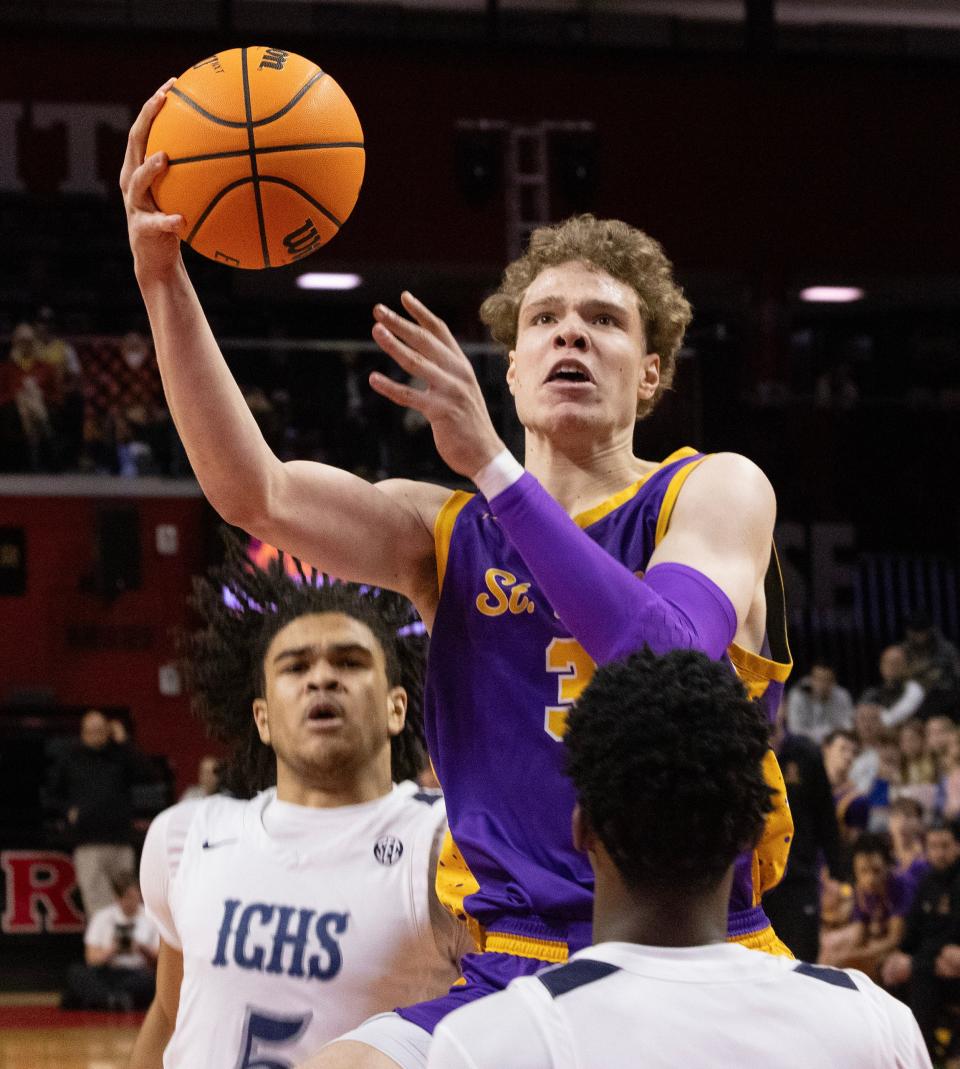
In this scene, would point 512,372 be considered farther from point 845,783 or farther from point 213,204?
point 845,783

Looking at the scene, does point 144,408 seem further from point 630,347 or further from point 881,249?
point 630,347

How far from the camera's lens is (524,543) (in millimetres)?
2848

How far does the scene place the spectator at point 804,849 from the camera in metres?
8.45

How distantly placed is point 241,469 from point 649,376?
3.10ft

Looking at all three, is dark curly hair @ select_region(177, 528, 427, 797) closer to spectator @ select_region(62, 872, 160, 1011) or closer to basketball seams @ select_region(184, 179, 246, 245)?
basketball seams @ select_region(184, 179, 246, 245)

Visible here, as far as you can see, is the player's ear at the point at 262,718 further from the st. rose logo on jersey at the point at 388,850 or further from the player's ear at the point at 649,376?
the player's ear at the point at 649,376

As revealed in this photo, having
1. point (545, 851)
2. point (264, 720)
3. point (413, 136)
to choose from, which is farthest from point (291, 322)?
point (545, 851)

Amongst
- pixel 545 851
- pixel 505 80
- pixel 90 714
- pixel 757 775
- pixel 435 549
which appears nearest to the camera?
pixel 757 775

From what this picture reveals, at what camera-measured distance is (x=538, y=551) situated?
9.25 ft

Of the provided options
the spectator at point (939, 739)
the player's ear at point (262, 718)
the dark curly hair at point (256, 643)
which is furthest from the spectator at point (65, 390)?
the player's ear at point (262, 718)

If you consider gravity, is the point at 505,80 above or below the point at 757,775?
above

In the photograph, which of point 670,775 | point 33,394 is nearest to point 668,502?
point 670,775

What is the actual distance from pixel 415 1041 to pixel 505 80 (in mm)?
15912

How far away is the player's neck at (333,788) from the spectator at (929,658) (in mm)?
10029
